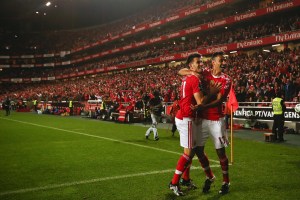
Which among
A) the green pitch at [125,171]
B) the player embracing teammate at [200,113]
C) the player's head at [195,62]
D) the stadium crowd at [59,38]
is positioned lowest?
the green pitch at [125,171]

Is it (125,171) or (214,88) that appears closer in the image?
A: (214,88)

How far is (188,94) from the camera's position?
532 cm

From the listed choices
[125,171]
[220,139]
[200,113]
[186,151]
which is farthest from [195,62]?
[125,171]

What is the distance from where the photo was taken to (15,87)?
252 ft

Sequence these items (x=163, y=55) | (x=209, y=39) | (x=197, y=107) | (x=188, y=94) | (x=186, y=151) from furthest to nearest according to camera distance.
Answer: (x=163, y=55) < (x=209, y=39) < (x=186, y=151) < (x=188, y=94) < (x=197, y=107)

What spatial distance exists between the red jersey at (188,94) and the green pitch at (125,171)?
1.38 metres

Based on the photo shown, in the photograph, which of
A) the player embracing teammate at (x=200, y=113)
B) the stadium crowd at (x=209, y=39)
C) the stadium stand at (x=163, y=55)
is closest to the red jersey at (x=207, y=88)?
the player embracing teammate at (x=200, y=113)

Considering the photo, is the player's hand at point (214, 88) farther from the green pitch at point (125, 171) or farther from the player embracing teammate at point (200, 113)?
the green pitch at point (125, 171)

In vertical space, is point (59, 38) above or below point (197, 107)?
above

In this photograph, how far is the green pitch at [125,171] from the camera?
5574 millimetres

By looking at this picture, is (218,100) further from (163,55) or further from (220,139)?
(163,55)

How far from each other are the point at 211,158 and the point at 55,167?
4141 mm

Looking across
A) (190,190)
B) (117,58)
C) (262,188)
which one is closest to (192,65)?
(190,190)

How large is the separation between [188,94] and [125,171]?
112 inches
